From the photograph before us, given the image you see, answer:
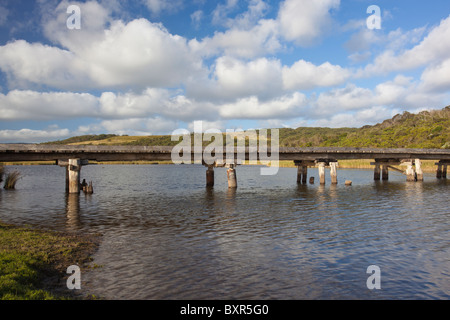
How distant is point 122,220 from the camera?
74.9 ft

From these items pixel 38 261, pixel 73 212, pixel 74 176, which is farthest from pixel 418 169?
pixel 38 261

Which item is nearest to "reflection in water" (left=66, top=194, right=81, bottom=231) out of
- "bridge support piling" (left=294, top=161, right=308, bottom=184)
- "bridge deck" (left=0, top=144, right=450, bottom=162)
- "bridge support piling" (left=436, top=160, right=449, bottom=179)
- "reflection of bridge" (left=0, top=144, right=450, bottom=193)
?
"reflection of bridge" (left=0, top=144, right=450, bottom=193)

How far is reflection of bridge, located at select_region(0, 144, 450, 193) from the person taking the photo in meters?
35.3

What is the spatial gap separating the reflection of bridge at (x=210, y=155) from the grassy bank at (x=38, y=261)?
19717 millimetres

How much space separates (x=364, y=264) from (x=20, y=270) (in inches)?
495

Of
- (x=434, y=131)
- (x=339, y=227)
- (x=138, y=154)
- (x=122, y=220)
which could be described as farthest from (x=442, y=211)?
(x=434, y=131)

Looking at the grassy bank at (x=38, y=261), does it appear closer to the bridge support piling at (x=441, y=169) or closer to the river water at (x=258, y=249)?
the river water at (x=258, y=249)

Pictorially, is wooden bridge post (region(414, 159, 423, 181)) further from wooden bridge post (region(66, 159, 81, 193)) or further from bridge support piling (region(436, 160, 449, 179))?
wooden bridge post (region(66, 159, 81, 193))

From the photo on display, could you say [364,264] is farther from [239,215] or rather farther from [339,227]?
[239,215]

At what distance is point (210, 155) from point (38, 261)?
1233 inches

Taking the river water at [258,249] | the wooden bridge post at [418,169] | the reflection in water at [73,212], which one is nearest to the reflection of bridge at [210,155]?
the wooden bridge post at [418,169]

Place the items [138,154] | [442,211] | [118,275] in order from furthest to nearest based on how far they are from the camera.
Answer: [138,154] → [442,211] → [118,275]

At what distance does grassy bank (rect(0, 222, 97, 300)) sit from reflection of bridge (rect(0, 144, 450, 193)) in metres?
19.7
